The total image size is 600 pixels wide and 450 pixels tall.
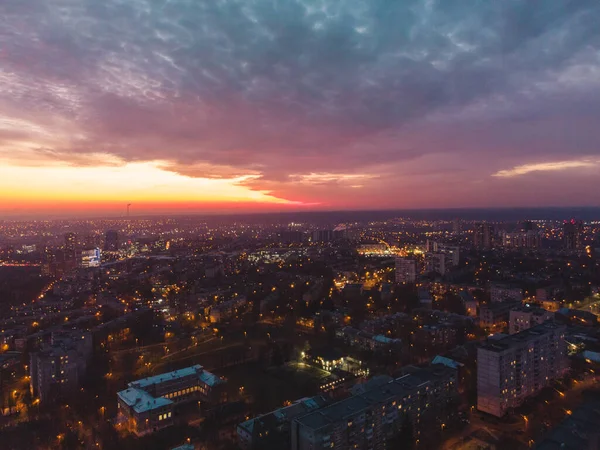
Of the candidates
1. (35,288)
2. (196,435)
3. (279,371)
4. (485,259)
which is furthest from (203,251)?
(196,435)

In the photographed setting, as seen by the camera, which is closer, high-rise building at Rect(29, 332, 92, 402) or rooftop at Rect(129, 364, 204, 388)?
rooftop at Rect(129, 364, 204, 388)

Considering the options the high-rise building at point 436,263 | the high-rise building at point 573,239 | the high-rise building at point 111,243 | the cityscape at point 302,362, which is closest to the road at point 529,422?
the cityscape at point 302,362

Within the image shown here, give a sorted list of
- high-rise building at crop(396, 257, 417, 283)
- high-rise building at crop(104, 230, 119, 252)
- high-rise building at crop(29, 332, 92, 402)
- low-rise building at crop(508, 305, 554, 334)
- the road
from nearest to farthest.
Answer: the road, high-rise building at crop(29, 332, 92, 402), low-rise building at crop(508, 305, 554, 334), high-rise building at crop(396, 257, 417, 283), high-rise building at crop(104, 230, 119, 252)

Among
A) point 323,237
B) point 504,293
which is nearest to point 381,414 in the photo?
point 504,293

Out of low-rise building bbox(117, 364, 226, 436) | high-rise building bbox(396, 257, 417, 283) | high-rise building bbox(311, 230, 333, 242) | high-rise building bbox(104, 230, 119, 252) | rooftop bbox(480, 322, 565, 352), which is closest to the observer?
low-rise building bbox(117, 364, 226, 436)

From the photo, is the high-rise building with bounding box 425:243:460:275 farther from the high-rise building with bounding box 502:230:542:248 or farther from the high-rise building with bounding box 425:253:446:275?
the high-rise building with bounding box 502:230:542:248

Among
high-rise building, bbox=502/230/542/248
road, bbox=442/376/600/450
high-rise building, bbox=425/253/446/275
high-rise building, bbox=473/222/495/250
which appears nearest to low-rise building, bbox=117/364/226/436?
road, bbox=442/376/600/450
